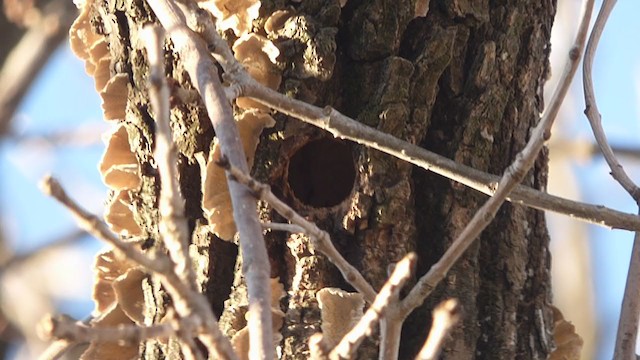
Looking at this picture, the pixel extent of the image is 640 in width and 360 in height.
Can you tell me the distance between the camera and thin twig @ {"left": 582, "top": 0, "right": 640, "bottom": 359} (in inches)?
47.8

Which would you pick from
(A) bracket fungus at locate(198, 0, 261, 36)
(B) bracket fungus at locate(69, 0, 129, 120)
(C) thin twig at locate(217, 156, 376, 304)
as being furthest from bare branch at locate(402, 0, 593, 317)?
(B) bracket fungus at locate(69, 0, 129, 120)

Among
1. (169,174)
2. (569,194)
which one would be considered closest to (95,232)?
(169,174)

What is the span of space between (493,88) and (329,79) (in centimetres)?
24

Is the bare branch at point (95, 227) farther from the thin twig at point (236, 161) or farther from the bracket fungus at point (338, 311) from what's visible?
the bracket fungus at point (338, 311)

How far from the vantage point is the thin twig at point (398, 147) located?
109 centimetres

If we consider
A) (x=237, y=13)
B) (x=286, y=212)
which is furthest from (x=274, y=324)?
(x=237, y=13)

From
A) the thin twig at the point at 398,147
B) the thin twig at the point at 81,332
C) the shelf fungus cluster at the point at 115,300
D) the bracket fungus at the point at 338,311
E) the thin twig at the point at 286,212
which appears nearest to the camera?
the thin twig at the point at 81,332

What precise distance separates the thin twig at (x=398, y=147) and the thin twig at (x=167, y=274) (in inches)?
14.6

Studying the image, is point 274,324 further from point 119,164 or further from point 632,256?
point 632,256

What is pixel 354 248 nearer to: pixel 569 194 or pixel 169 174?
pixel 169 174

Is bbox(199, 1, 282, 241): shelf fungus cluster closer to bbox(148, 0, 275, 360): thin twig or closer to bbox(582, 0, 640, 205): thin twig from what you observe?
bbox(148, 0, 275, 360): thin twig

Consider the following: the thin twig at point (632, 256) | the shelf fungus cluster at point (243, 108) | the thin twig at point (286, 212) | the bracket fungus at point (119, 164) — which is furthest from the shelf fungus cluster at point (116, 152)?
the thin twig at point (632, 256)

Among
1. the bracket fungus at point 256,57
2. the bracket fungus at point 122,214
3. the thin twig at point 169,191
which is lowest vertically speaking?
the thin twig at point 169,191

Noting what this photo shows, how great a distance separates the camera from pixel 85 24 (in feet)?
4.70
